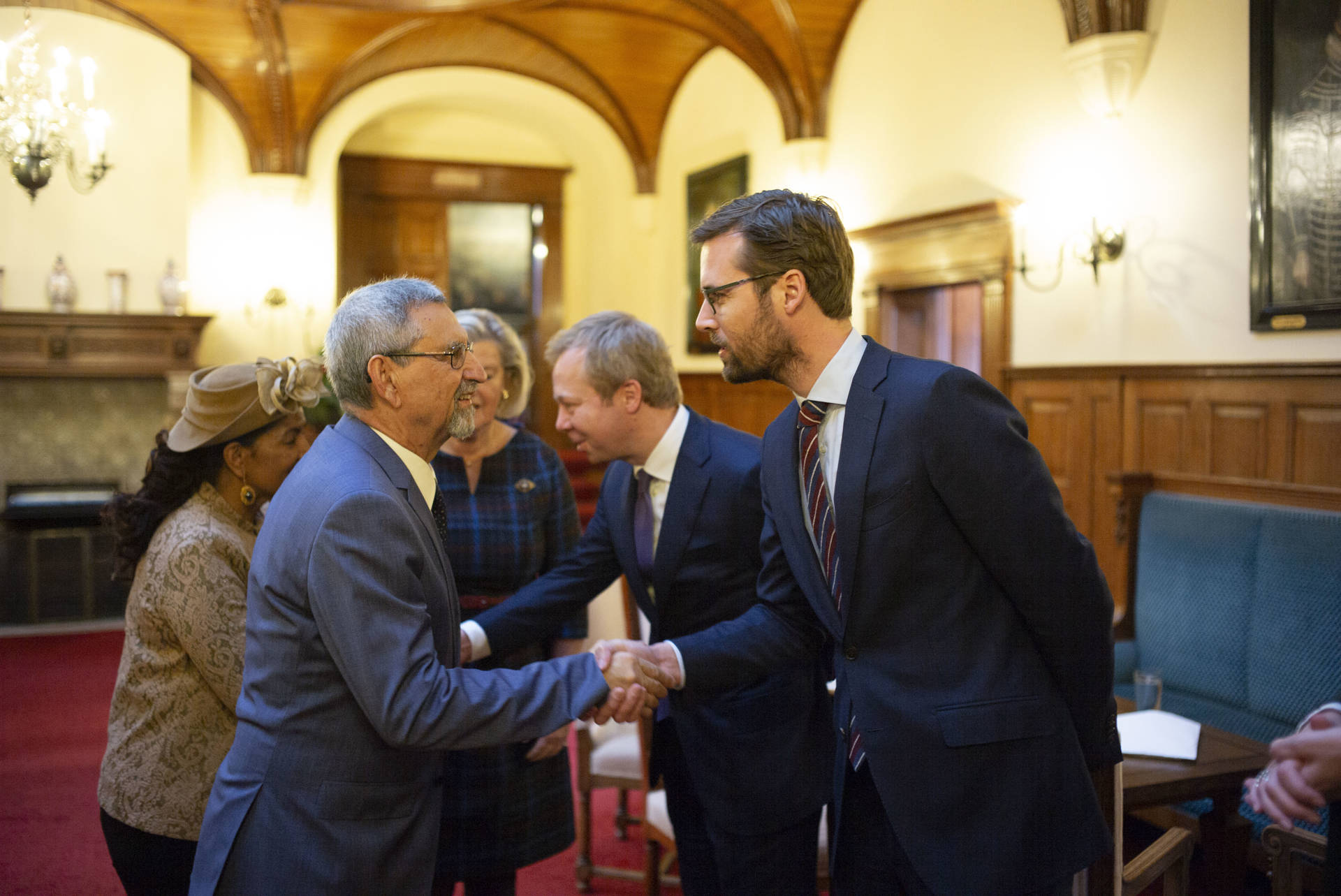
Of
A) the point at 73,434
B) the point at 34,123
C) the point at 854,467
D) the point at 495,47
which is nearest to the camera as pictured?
the point at 854,467

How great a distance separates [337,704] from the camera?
165cm

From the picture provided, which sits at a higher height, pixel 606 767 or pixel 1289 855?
pixel 1289 855

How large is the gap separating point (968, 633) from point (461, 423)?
101cm

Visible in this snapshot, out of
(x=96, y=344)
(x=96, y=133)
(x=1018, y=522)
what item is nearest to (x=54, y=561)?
(x=96, y=344)

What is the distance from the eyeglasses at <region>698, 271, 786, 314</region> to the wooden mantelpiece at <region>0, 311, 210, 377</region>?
27.9 feet

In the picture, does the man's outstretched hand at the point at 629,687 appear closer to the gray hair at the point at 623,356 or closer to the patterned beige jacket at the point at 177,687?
the gray hair at the point at 623,356

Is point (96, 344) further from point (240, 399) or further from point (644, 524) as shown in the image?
point (644, 524)

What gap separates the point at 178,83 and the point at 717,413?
20.4 ft

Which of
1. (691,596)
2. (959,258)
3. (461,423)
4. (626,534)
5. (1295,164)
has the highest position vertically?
(1295,164)

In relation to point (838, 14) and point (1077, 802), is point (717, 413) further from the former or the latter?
point (1077, 802)

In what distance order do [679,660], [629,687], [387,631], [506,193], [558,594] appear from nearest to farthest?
[387,631] → [629,687] → [679,660] → [558,594] → [506,193]

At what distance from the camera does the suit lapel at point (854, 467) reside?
1690mm

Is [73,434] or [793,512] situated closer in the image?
[793,512]

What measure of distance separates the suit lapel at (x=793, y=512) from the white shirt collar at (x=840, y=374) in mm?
64
